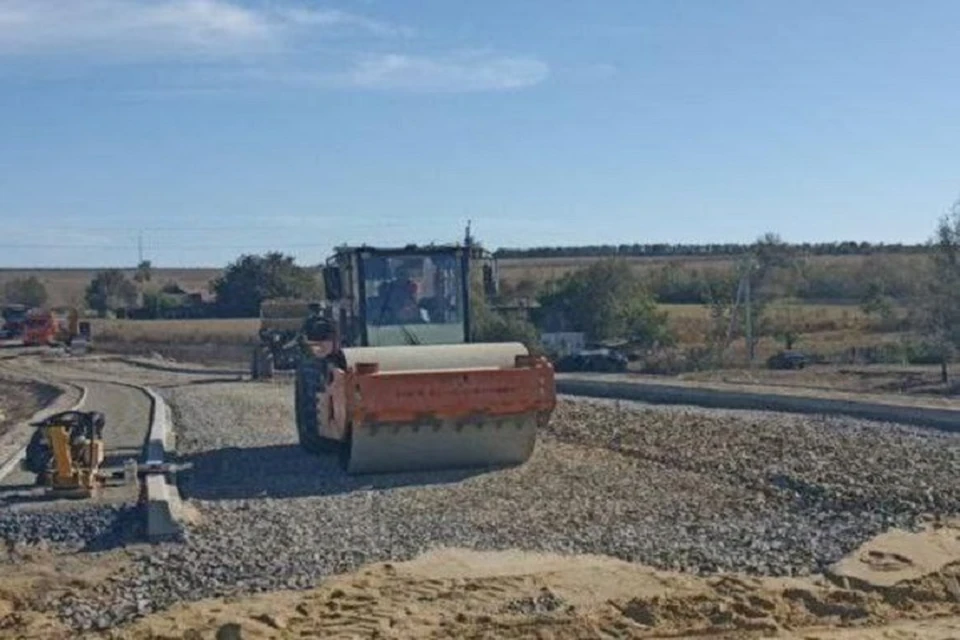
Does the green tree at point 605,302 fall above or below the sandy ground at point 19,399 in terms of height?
above

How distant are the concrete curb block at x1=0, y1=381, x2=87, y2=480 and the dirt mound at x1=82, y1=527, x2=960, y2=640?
358 inches

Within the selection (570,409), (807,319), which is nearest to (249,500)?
(570,409)

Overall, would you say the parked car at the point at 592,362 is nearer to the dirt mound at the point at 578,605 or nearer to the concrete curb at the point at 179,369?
the concrete curb at the point at 179,369

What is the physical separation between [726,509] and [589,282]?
50004mm

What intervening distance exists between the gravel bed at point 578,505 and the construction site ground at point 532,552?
1.6 inches

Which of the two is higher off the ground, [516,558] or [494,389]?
[494,389]

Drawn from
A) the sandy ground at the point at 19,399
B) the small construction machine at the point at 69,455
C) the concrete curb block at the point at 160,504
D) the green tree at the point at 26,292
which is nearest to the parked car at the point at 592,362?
the sandy ground at the point at 19,399

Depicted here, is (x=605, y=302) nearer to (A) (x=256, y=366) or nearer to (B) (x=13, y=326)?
(A) (x=256, y=366)

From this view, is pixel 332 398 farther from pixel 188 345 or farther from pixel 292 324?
pixel 188 345

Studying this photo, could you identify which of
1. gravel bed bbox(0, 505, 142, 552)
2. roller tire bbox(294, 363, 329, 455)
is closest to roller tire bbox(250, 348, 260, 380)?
roller tire bbox(294, 363, 329, 455)

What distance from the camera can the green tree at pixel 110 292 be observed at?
374 ft

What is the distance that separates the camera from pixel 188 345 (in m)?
71.0

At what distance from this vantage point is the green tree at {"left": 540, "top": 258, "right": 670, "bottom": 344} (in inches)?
2381

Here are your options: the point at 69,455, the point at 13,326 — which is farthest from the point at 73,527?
the point at 13,326
